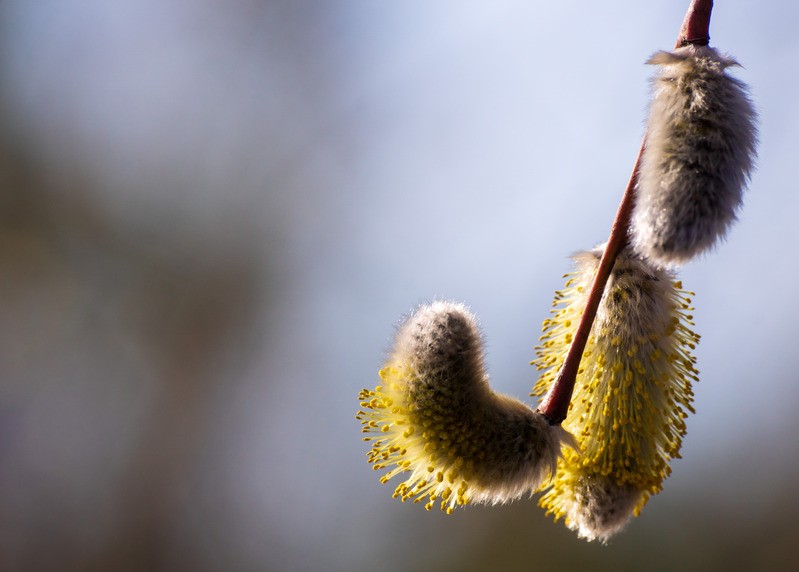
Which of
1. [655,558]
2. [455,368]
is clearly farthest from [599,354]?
[655,558]

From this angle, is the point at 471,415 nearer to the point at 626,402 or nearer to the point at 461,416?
the point at 461,416

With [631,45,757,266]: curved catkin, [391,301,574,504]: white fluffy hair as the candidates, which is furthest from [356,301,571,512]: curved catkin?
[631,45,757,266]: curved catkin

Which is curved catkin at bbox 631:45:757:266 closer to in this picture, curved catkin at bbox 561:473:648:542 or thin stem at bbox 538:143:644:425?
thin stem at bbox 538:143:644:425

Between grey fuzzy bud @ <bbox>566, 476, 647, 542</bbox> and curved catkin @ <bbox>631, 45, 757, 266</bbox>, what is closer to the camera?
curved catkin @ <bbox>631, 45, 757, 266</bbox>

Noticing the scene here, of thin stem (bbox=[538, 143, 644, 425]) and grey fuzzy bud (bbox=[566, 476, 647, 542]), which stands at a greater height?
thin stem (bbox=[538, 143, 644, 425])

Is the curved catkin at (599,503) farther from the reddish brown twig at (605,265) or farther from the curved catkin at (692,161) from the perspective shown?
the curved catkin at (692,161)

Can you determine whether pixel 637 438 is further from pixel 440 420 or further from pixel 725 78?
pixel 725 78
